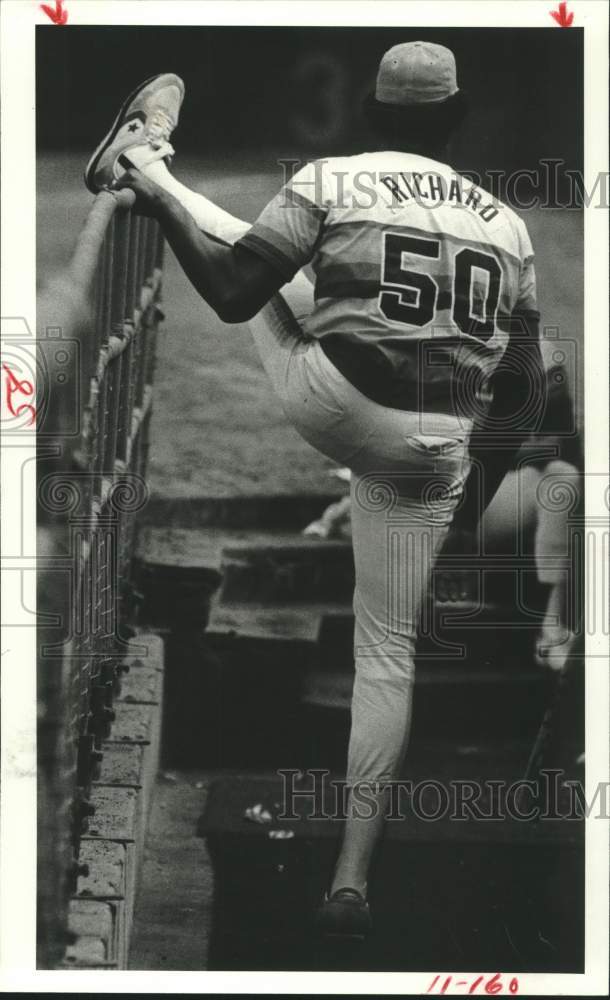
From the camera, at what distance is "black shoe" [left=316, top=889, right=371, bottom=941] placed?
21.0 ft

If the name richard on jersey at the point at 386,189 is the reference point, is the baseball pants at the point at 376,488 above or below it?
below

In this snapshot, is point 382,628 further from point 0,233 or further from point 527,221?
point 0,233

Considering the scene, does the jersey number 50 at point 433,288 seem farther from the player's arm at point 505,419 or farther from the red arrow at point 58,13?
the red arrow at point 58,13

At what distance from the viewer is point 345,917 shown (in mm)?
6395

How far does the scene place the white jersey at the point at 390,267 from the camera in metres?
6.26

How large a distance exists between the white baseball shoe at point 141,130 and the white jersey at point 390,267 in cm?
45

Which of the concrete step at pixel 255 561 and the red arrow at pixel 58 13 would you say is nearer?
the red arrow at pixel 58 13

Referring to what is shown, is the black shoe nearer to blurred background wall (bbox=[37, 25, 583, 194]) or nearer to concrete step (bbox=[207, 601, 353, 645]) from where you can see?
concrete step (bbox=[207, 601, 353, 645])

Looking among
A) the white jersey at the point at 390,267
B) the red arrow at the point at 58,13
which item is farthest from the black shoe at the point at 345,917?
the red arrow at the point at 58,13

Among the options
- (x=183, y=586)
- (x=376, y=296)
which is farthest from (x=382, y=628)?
(x=376, y=296)

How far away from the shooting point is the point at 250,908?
642 cm

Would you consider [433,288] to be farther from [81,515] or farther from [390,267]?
[81,515]

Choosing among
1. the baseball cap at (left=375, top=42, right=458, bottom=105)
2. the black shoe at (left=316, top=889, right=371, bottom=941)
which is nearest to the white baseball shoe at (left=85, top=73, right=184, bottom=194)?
the baseball cap at (left=375, top=42, right=458, bottom=105)

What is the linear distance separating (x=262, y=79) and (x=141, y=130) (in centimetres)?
45
